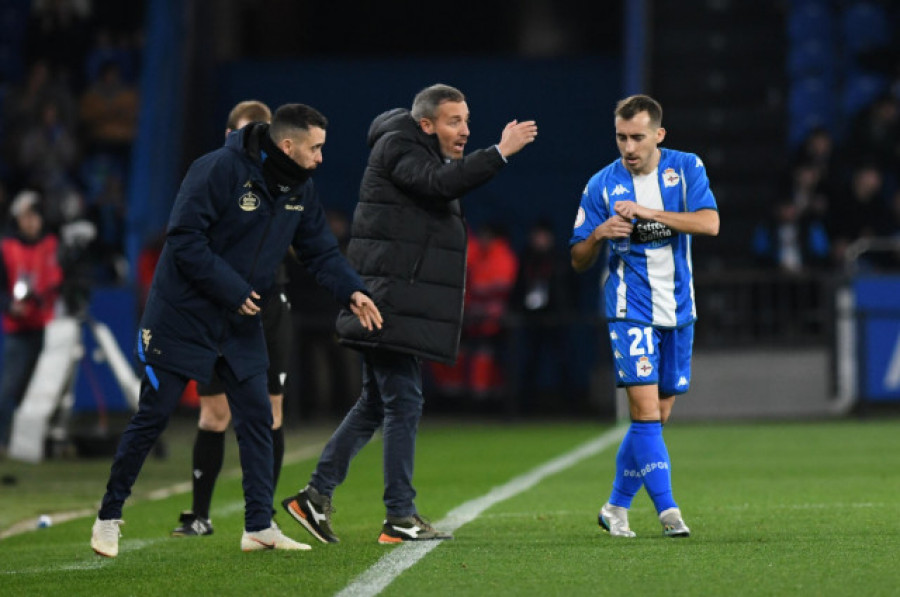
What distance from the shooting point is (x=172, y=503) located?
1085cm

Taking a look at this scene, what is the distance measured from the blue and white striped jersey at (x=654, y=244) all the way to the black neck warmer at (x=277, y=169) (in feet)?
4.39

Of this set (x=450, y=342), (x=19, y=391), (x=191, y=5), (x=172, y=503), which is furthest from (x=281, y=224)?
(x=191, y=5)

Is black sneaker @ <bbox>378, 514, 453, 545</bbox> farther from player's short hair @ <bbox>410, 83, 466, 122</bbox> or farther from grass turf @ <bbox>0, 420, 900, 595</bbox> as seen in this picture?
player's short hair @ <bbox>410, 83, 466, 122</bbox>

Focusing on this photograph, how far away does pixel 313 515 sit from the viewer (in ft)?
26.8

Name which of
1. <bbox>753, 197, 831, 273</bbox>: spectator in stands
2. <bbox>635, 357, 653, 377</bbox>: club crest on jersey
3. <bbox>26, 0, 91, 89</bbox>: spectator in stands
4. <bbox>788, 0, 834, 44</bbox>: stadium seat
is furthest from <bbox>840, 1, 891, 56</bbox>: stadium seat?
<bbox>635, 357, 653, 377</bbox>: club crest on jersey

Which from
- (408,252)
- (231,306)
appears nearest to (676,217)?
(408,252)

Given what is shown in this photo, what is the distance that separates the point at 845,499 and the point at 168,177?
1358 cm

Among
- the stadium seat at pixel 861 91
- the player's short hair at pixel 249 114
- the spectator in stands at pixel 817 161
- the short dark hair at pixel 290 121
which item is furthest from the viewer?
the stadium seat at pixel 861 91

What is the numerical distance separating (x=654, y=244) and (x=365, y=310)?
4.38 ft

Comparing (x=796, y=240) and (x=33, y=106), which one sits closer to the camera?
(x=796, y=240)

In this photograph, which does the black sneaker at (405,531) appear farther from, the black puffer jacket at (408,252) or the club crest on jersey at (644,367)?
the club crest on jersey at (644,367)

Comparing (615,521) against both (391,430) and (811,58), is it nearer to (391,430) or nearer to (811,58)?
(391,430)

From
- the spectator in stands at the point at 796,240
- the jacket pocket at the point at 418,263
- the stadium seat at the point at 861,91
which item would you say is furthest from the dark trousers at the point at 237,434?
the stadium seat at the point at 861,91

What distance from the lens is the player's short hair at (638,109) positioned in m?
7.90
